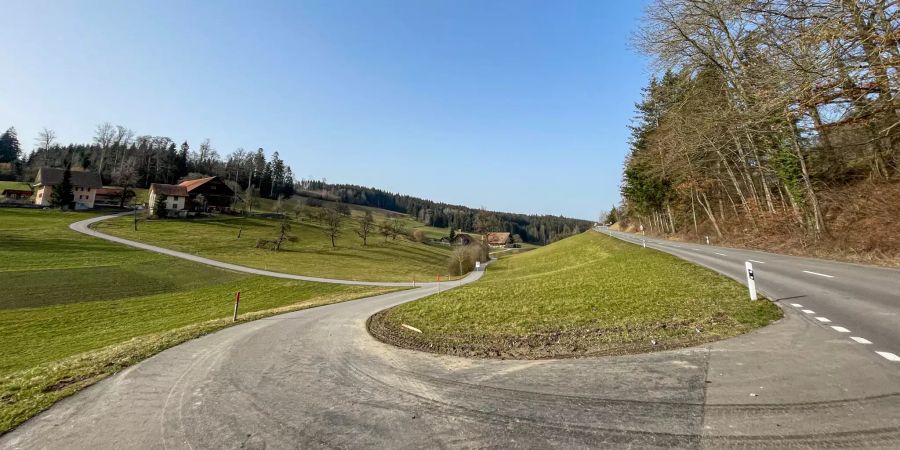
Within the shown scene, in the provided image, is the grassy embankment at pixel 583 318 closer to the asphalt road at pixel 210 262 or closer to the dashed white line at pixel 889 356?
the dashed white line at pixel 889 356

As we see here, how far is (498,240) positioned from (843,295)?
135 metres

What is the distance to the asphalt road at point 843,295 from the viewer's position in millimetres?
6367

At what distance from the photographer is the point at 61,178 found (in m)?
76.6

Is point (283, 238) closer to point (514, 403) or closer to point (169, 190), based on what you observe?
point (169, 190)

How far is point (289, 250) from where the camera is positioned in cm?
6147

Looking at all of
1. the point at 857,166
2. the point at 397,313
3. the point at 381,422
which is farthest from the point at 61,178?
the point at 857,166

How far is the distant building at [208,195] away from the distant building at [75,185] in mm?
16068

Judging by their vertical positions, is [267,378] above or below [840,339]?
below

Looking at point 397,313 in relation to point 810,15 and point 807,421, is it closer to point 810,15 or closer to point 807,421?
point 807,421

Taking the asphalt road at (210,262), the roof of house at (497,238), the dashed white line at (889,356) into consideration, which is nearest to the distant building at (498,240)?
the roof of house at (497,238)

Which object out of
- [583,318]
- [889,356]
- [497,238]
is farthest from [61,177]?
[497,238]

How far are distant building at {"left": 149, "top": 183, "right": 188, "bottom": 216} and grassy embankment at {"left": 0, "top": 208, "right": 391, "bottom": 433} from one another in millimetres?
24116

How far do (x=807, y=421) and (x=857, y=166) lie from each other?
2897 centimetres

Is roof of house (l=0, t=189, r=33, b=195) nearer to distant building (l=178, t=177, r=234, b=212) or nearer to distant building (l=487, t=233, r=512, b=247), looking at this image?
distant building (l=178, t=177, r=234, b=212)
